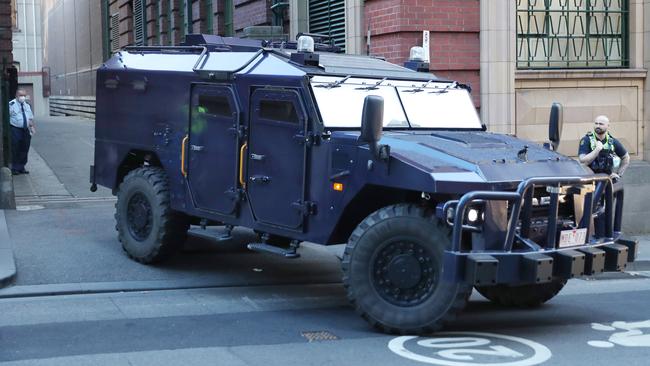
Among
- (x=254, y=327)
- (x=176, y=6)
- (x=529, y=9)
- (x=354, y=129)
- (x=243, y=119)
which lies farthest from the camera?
(x=176, y=6)

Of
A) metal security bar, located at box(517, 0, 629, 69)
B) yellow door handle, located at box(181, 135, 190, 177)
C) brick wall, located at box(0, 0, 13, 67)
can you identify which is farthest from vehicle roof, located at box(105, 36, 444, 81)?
brick wall, located at box(0, 0, 13, 67)

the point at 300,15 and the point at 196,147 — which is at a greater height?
the point at 300,15

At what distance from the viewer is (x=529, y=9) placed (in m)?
14.3

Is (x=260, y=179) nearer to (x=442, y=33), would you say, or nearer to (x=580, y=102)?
(x=442, y=33)

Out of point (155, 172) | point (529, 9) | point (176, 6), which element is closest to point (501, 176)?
point (155, 172)

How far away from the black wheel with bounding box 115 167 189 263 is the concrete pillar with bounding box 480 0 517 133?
217 inches

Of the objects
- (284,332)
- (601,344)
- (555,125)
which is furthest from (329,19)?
(601,344)

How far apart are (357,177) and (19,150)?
1217cm

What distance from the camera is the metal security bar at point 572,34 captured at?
563 inches

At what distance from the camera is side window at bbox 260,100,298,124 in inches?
336

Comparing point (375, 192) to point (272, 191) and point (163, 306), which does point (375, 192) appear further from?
point (163, 306)

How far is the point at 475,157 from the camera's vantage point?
24.9 feet

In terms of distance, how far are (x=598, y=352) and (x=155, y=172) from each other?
530 cm

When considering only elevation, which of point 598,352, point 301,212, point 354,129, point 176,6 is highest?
point 176,6
